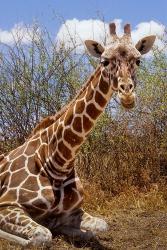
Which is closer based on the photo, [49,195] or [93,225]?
[49,195]

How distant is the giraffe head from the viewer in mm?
5496

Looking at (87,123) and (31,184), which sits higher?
(87,123)

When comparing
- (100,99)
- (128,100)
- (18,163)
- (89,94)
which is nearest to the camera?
(128,100)

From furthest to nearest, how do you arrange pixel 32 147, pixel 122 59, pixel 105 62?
pixel 32 147
pixel 105 62
pixel 122 59

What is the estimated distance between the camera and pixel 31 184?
6383 millimetres

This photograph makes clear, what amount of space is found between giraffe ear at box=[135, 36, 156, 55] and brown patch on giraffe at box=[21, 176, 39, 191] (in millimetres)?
1908

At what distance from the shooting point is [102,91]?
20.1ft

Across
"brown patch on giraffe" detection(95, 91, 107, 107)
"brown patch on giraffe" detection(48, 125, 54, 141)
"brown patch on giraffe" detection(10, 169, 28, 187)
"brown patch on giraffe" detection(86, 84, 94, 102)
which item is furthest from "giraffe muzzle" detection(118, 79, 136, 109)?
"brown patch on giraffe" detection(10, 169, 28, 187)

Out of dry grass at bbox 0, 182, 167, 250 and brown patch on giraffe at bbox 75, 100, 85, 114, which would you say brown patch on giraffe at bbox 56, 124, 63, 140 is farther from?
dry grass at bbox 0, 182, 167, 250

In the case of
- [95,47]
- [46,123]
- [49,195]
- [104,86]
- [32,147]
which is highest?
[95,47]

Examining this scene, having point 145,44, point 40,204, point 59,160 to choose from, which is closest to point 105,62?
point 145,44

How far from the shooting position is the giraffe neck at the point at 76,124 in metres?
6.16

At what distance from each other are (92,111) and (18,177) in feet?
3.89

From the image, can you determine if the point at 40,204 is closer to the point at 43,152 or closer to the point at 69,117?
the point at 43,152
